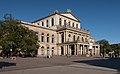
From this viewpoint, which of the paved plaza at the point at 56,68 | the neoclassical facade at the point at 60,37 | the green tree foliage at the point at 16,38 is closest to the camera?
the paved plaza at the point at 56,68

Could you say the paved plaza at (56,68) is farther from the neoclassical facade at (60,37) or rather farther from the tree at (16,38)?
the neoclassical facade at (60,37)

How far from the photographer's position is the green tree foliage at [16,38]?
162ft

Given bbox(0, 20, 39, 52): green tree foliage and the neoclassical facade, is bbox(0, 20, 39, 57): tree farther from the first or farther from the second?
the neoclassical facade

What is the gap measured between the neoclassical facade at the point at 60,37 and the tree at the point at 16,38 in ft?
65.2

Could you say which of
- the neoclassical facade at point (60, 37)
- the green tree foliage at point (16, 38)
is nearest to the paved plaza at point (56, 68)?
the green tree foliage at point (16, 38)

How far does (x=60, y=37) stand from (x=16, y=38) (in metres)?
37.6

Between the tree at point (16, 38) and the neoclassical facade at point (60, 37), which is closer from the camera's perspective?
the tree at point (16, 38)

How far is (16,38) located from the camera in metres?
53.5

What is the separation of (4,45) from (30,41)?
311 inches

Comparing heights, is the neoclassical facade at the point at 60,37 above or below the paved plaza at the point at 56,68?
above

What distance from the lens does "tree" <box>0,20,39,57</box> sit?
49.5 metres

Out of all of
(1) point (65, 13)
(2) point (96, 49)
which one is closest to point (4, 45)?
(1) point (65, 13)

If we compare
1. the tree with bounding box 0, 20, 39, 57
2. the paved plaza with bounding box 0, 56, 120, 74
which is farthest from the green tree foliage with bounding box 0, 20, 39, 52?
the paved plaza with bounding box 0, 56, 120, 74

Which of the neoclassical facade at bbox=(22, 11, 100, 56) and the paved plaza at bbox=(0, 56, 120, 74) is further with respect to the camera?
the neoclassical facade at bbox=(22, 11, 100, 56)
